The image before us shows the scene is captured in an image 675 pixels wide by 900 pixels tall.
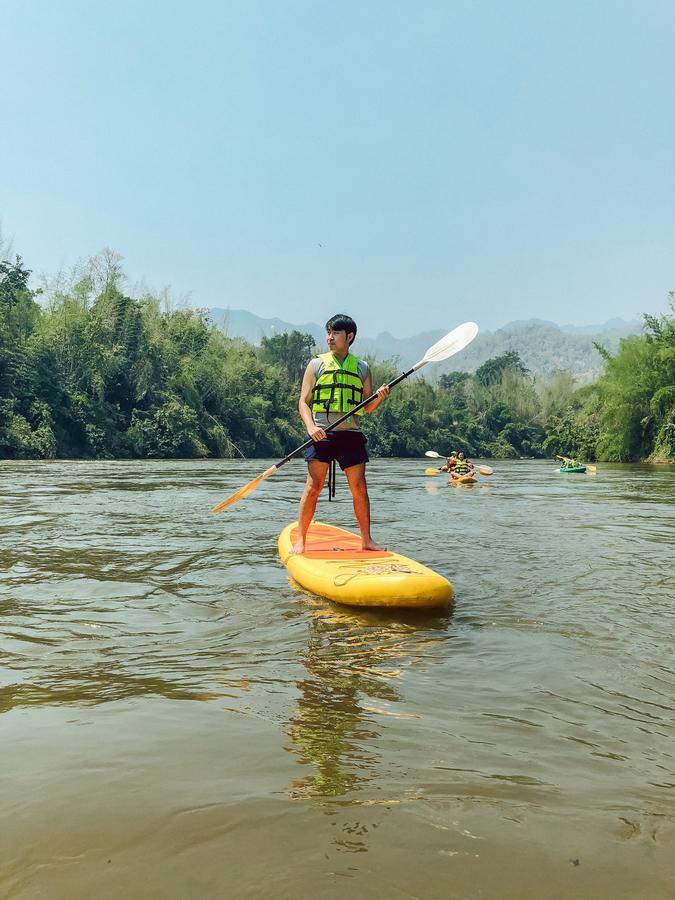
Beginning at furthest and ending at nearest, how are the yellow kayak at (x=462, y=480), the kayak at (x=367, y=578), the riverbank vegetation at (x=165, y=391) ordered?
the riverbank vegetation at (x=165, y=391)
the yellow kayak at (x=462, y=480)
the kayak at (x=367, y=578)

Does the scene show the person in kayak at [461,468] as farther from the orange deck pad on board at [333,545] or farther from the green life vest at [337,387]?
the green life vest at [337,387]

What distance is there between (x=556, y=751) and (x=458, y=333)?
4.33 m

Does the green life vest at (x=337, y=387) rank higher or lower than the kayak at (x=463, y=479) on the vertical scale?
higher

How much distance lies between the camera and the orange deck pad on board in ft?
13.9

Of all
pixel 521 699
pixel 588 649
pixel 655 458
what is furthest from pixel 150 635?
pixel 655 458

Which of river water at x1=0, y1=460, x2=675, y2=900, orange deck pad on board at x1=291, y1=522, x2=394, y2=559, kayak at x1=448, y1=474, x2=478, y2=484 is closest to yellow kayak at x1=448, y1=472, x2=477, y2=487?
kayak at x1=448, y1=474, x2=478, y2=484

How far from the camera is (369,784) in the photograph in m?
1.63

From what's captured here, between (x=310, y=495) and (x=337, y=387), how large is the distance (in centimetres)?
70

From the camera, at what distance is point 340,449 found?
178 inches

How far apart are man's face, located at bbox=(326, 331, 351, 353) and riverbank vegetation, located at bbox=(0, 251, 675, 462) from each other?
84.8ft

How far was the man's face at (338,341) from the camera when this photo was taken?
4539 millimetres

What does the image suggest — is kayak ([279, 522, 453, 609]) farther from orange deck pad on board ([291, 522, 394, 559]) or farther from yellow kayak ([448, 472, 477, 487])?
yellow kayak ([448, 472, 477, 487])

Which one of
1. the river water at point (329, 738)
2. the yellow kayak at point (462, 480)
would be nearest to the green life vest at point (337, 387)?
the river water at point (329, 738)

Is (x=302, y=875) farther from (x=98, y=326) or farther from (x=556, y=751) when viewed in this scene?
(x=98, y=326)
